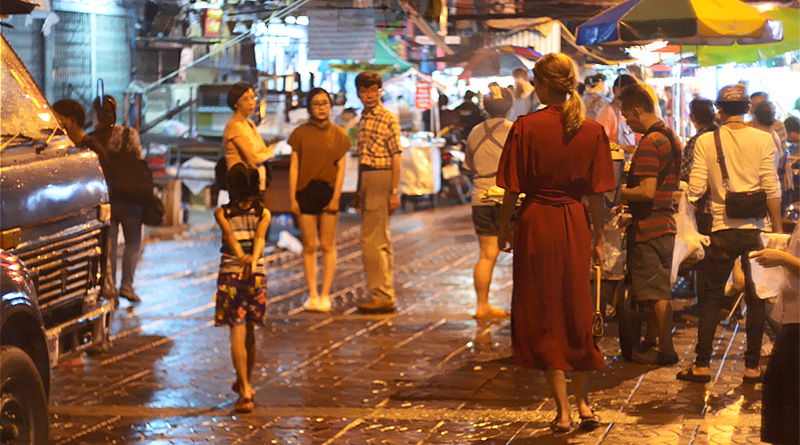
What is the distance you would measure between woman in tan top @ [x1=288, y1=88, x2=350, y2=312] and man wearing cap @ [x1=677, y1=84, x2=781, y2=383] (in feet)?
11.8

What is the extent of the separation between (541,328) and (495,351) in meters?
2.31

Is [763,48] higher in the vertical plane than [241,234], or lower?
higher

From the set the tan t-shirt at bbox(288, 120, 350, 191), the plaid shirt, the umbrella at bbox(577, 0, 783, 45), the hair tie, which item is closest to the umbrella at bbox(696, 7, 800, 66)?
the umbrella at bbox(577, 0, 783, 45)

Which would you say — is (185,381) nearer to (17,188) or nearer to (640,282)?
(17,188)

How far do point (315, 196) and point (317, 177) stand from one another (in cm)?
17

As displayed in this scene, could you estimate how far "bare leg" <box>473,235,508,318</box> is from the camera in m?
9.25

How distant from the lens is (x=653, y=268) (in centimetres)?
743

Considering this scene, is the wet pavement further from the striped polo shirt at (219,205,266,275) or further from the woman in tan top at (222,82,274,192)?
the woman in tan top at (222,82,274,192)

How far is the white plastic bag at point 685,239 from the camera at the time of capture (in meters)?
8.00

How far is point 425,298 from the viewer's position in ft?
34.9

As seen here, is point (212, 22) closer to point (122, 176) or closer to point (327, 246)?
point (122, 176)

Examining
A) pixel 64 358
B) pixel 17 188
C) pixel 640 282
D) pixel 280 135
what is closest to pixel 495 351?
pixel 640 282

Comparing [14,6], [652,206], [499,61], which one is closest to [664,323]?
[652,206]

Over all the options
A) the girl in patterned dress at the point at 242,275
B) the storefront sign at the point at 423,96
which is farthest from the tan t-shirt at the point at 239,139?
the storefront sign at the point at 423,96
